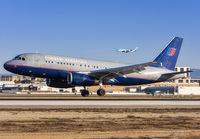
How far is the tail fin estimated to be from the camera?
2168 inches

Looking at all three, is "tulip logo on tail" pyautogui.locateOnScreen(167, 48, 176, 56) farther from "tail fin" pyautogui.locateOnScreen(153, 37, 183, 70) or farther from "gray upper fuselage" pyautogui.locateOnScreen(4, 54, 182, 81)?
"gray upper fuselage" pyautogui.locateOnScreen(4, 54, 182, 81)

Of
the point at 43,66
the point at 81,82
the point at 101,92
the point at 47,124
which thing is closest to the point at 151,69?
the point at 101,92

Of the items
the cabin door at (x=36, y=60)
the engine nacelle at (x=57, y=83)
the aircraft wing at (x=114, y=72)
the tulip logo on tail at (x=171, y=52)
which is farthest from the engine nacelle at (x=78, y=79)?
the tulip logo on tail at (x=171, y=52)

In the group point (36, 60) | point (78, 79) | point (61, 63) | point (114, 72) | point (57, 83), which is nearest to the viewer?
point (78, 79)

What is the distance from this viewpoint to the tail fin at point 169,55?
55.1m

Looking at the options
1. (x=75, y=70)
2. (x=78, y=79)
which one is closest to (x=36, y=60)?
(x=75, y=70)

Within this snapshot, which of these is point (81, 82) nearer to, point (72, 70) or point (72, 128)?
point (72, 70)

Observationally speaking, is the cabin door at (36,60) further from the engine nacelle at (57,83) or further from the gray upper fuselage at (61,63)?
the engine nacelle at (57,83)

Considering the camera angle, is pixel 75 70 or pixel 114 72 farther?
pixel 114 72

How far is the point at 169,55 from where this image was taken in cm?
5528

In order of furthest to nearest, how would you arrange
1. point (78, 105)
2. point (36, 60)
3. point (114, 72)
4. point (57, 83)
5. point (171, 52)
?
point (171, 52), point (57, 83), point (114, 72), point (36, 60), point (78, 105)

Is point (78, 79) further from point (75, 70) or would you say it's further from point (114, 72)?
point (114, 72)

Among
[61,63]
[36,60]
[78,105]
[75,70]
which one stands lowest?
[78,105]

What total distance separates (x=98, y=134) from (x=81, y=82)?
100 feet
